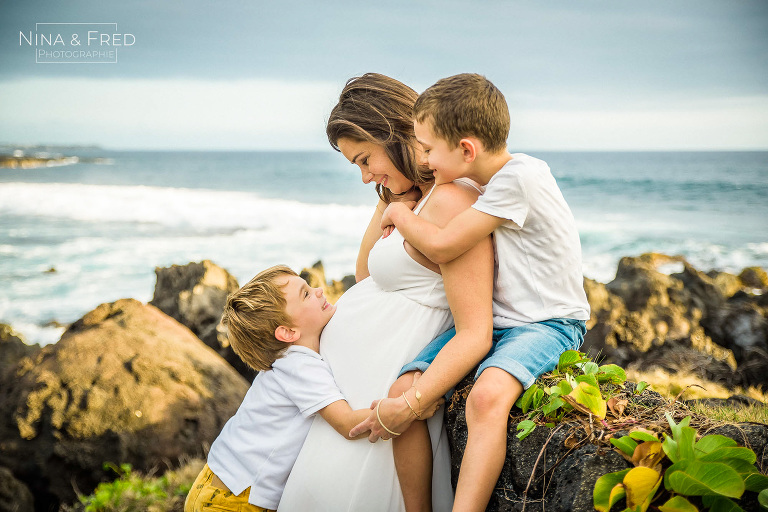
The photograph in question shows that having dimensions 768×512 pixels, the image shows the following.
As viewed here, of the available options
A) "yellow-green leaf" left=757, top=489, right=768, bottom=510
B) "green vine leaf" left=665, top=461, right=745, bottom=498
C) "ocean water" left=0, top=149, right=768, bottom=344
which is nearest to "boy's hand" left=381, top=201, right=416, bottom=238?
"green vine leaf" left=665, top=461, right=745, bottom=498

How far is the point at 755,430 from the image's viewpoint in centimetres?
215

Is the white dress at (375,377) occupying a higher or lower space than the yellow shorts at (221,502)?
higher

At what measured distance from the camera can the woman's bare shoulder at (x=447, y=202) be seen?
2793 mm

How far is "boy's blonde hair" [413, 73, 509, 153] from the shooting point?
272 cm

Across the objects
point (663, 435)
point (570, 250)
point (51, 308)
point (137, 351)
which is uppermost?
point (570, 250)

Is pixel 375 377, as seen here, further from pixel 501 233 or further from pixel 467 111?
pixel 467 111

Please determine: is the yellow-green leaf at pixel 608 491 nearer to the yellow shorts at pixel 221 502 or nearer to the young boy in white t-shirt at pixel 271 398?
the young boy in white t-shirt at pixel 271 398

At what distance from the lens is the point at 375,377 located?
2.88m

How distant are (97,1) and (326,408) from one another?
37.1 metres

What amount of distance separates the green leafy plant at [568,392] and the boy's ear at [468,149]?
0.98 metres

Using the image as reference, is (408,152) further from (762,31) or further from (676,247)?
(762,31)

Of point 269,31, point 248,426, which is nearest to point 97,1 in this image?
point 269,31

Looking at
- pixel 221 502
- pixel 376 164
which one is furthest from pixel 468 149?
pixel 221 502

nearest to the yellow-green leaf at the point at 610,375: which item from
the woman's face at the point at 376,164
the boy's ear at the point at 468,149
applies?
the boy's ear at the point at 468,149
